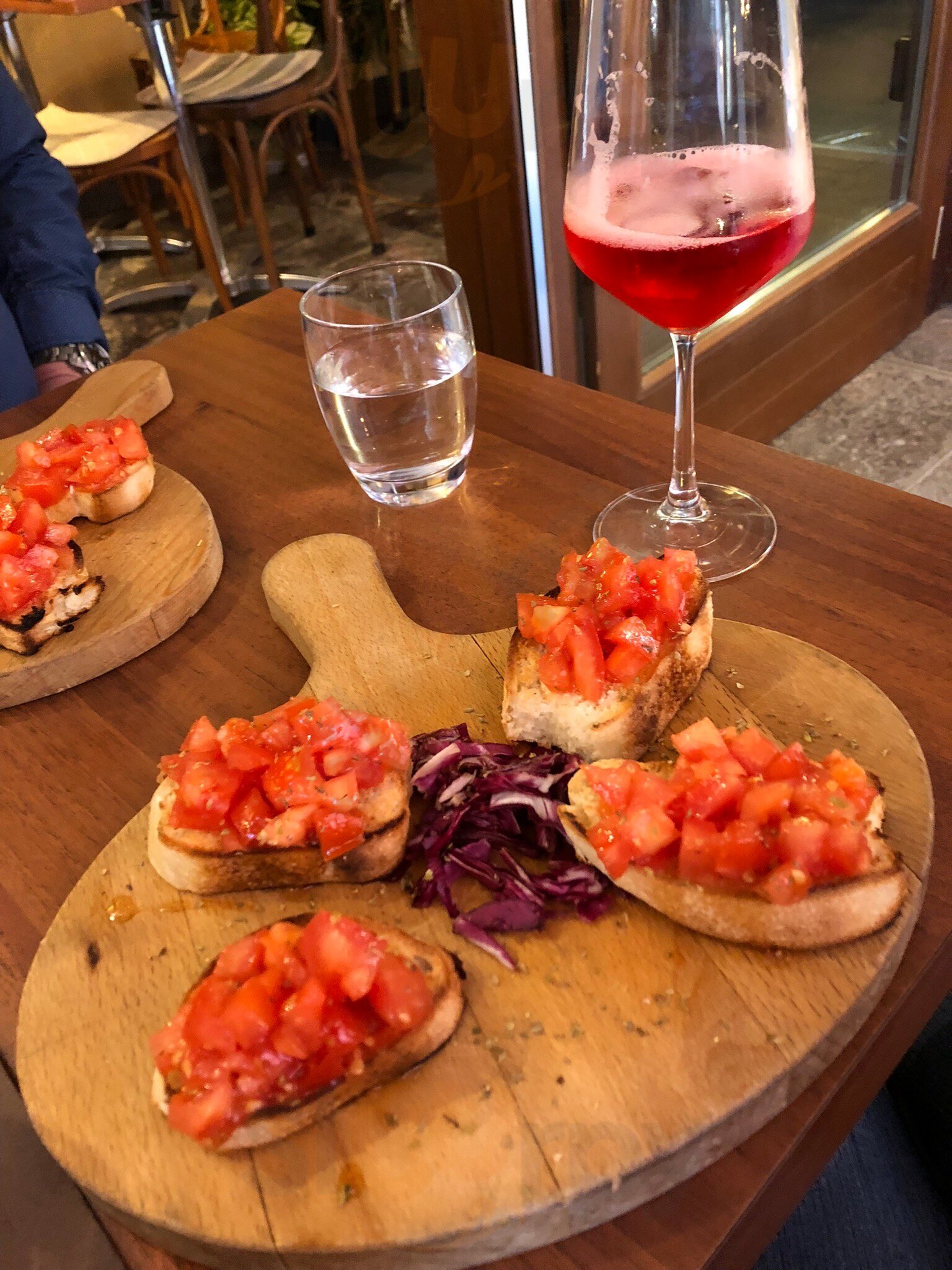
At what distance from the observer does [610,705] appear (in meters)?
0.97

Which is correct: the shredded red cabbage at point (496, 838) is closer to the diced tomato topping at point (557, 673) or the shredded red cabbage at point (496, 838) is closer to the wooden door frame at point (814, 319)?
the diced tomato topping at point (557, 673)

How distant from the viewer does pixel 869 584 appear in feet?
3.91

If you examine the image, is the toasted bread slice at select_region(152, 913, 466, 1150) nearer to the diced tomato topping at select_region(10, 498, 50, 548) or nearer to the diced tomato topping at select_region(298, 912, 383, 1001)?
the diced tomato topping at select_region(298, 912, 383, 1001)

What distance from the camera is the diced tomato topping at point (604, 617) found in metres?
0.98

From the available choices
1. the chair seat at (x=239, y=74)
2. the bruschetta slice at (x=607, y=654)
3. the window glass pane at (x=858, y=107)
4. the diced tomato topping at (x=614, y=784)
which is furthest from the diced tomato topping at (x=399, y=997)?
the chair seat at (x=239, y=74)

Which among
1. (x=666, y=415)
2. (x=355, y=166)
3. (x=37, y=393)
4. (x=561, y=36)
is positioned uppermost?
(x=561, y=36)

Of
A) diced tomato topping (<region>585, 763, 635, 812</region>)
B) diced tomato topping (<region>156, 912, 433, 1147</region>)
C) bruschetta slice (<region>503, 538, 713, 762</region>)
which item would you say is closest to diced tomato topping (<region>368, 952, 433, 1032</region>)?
diced tomato topping (<region>156, 912, 433, 1147</region>)

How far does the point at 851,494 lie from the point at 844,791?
65 centimetres

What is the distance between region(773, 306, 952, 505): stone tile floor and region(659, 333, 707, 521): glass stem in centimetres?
225

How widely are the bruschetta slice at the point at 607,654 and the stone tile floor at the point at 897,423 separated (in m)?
2.55

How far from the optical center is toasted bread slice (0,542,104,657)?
120 centimetres

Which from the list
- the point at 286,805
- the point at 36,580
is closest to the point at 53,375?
the point at 36,580

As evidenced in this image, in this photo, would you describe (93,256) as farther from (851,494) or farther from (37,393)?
(851,494)

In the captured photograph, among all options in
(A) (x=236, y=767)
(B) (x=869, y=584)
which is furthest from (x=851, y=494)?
(A) (x=236, y=767)
